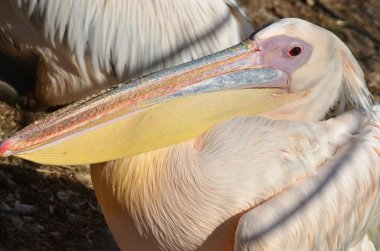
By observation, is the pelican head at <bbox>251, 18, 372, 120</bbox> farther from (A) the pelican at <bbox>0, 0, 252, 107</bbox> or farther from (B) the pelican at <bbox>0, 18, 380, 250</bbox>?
(A) the pelican at <bbox>0, 0, 252, 107</bbox>

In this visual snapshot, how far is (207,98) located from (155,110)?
0.18m

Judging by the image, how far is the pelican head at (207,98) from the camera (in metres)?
2.72

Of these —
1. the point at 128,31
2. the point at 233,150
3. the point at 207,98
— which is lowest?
the point at 128,31

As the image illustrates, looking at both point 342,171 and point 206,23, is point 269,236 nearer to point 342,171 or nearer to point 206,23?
point 342,171

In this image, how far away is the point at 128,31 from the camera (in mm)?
3871

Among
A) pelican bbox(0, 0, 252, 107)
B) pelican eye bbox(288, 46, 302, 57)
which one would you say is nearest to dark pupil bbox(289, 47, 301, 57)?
pelican eye bbox(288, 46, 302, 57)

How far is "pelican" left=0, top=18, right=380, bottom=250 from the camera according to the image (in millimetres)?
2750

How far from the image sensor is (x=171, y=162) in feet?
9.36

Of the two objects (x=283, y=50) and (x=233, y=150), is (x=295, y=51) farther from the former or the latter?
(x=233, y=150)

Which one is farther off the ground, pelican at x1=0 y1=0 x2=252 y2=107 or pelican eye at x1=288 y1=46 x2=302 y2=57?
pelican eye at x1=288 y1=46 x2=302 y2=57

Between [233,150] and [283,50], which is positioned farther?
[283,50]

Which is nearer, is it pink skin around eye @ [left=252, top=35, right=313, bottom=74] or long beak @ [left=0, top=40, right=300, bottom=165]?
long beak @ [left=0, top=40, right=300, bottom=165]

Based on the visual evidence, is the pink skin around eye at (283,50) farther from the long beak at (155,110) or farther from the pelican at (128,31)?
the pelican at (128,31)

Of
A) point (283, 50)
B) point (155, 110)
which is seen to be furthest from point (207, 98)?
point (283, 50)
